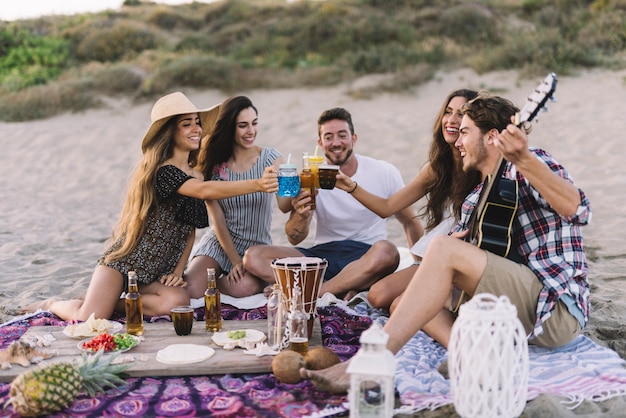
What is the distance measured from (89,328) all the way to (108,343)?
1.07ft

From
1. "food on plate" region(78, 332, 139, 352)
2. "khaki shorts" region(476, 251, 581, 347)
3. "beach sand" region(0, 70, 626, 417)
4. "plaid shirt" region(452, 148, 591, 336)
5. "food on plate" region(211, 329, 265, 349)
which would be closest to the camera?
"khaki shorts" region(476, 251, 581, 347)

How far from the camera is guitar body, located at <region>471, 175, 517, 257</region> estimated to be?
3379 mm

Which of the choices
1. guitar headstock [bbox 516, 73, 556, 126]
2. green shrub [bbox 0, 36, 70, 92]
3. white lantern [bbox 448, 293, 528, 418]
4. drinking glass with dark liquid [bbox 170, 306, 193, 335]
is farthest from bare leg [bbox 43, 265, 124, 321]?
green shrub [bbox 0, 36, 70, 92]

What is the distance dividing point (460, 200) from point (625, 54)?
34.1 ft

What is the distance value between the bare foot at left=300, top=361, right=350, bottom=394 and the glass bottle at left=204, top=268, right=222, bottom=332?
1.00m

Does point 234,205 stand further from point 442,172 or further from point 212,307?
point 442,172

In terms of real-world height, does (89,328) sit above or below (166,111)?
below

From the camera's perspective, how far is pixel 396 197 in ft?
15.9

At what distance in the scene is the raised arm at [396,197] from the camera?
4738 millimetres

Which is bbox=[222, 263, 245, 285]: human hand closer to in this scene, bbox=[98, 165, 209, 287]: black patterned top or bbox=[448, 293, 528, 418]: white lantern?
bbox=[98, 165, 209, 287]: black patterned top

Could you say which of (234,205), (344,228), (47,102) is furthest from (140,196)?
(47,102)

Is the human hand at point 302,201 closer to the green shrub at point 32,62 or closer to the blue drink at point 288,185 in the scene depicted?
the blue drink at point 288,185

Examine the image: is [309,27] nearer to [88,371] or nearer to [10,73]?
[10,73]

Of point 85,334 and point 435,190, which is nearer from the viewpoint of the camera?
point 85,334
